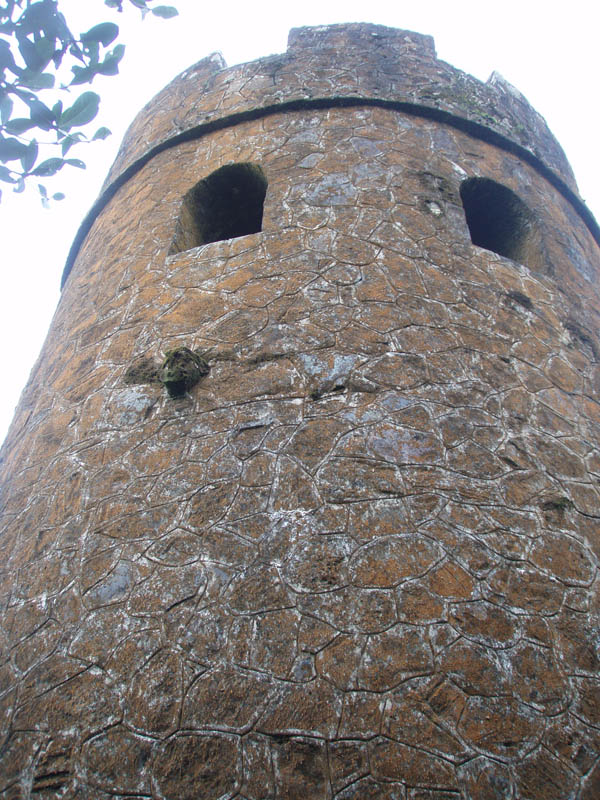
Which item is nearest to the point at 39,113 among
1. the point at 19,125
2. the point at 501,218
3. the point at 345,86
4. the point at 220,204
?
the point at 19,125

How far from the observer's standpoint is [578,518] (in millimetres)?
2471

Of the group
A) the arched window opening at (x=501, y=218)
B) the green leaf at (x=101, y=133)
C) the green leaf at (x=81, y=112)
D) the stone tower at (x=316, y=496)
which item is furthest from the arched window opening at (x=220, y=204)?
the arched window opening at (x=501, y=218)

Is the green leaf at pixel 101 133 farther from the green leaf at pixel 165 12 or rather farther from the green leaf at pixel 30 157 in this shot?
the green leaf at pixel 165 12

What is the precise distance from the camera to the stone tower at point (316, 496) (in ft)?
6.04

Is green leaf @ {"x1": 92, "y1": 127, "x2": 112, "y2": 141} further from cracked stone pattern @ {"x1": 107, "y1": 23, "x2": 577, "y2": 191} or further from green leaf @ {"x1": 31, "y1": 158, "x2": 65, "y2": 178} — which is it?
cracked stone pattern @ {"x1": 107, "y1": 23, "x2": 577, "y2": 191}

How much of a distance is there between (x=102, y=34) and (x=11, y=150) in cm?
66

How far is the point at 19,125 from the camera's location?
2.59 metres

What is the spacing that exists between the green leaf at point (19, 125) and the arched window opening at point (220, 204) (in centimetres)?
137

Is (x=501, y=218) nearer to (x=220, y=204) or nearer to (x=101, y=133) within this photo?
(x=220, y=204)

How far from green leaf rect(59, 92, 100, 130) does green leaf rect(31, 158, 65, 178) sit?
21cm

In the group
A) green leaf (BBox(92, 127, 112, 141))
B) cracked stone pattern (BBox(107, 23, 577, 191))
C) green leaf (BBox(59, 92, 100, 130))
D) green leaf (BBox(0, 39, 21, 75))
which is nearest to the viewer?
green leaf (BBox(0, 39, 21, 75))

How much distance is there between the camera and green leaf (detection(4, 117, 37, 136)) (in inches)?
102

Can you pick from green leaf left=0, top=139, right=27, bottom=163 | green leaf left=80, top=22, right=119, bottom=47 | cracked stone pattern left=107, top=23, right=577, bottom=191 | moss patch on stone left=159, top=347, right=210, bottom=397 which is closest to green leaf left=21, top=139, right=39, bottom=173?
green leaf left=0, top=139, right=27, bottom=163

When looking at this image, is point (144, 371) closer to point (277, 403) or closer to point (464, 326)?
point (277, 403)
